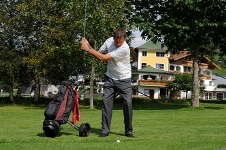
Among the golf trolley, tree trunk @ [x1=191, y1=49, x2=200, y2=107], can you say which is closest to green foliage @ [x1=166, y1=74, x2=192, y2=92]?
tree trunk @ [x1=191, y1=49, x2=200, y2=107]

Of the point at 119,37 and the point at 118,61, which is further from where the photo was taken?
the point at 118,61

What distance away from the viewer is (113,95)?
872 cm

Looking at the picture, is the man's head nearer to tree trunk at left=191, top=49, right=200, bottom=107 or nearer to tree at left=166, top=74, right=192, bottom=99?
tree trunk at left=191, top=49, right=200, bottom=107

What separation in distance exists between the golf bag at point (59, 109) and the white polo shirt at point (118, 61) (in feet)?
2.96

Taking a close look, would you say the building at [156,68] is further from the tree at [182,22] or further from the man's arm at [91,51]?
the man's arm at [91,51]

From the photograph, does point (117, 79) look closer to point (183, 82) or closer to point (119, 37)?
point (119, 37)

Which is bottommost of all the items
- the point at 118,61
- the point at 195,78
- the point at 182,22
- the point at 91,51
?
the point at 118,61

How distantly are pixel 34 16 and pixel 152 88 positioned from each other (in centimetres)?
5576

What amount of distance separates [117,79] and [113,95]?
362 mm

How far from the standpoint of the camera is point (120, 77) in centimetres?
860

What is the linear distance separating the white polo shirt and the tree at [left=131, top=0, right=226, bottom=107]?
16.5m

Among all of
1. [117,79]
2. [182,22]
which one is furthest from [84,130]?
[182,22]

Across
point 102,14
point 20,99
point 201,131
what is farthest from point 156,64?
point 201,131

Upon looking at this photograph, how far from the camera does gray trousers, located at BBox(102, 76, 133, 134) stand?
28.0ft
